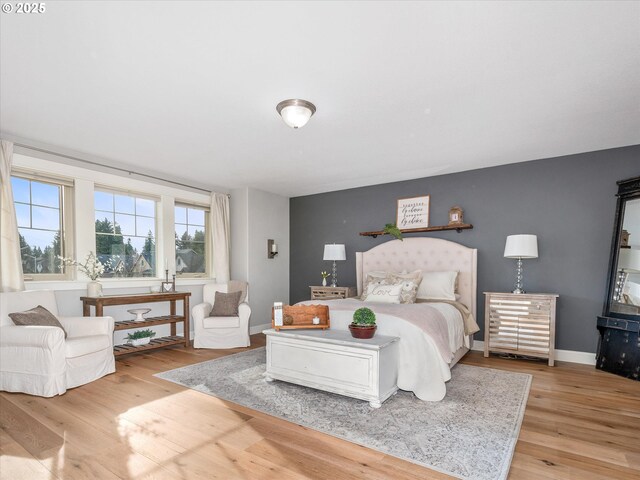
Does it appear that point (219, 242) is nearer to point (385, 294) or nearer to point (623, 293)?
point (385, 294)

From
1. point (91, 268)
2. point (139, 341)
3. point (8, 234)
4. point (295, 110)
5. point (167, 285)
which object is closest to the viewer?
point (295, 110)

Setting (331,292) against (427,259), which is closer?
(427,259)

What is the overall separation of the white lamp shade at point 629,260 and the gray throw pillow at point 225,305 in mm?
4713

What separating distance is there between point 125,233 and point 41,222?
958 mm

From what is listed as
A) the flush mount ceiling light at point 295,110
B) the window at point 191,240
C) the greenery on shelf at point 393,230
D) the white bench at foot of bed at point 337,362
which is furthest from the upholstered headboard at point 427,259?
the flush mount ceiling light at point 295,110

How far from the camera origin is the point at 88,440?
2.32m

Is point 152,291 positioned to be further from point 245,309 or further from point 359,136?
point 359,136

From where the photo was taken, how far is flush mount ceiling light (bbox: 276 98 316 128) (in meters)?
2.83

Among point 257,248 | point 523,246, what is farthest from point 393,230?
point 257,248

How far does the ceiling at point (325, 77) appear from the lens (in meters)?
1.90

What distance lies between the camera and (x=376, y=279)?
16.1 ft

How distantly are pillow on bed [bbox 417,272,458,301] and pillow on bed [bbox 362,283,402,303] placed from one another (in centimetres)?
50

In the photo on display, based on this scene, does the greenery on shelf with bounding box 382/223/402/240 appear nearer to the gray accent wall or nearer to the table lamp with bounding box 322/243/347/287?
the gray accent wall

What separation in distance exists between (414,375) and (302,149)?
2.64 metres
